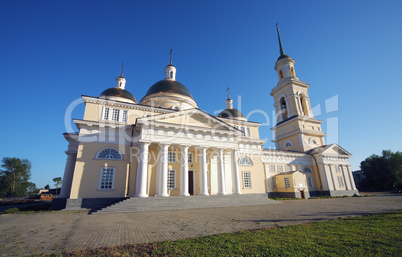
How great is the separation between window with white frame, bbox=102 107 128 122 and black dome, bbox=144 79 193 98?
6636 mm

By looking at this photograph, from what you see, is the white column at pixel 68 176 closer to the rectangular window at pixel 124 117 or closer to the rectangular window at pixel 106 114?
the rectangular window at pixel 106 114

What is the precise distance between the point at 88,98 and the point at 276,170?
91.4 ft

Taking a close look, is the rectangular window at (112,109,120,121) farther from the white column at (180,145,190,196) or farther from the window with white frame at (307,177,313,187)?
the window with white frame at (307,177,313,187)

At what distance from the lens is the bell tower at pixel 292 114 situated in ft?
115

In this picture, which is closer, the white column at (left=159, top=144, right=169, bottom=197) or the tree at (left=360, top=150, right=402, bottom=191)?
the white column at (left=159, top=144, right=169, bottom=197)

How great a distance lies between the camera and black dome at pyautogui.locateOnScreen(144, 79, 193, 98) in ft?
87.0

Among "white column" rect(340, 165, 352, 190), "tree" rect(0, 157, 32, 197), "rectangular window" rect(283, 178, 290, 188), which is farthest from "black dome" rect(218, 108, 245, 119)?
"tree" rect(0, 157, 32, 197)

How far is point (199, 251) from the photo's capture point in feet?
15.6

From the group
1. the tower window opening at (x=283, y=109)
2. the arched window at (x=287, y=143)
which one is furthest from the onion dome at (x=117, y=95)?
the tower window opening at (x=283, y=109)

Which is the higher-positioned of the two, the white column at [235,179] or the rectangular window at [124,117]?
the rectangular window at [124,117]

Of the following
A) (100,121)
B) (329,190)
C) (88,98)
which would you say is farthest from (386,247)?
(329,190)

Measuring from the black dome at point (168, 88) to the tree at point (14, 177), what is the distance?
52975 mm

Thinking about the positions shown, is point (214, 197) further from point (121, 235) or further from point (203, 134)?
point (121, 235)

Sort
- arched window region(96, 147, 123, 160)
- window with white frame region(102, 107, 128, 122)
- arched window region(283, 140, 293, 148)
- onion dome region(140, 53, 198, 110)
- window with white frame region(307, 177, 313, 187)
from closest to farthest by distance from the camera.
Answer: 1. arched window region(96, 147, 123, 160)
2. window with white frame region(102, 107, 128, 122)
3. onion dome region(140, 53, 198, 110)
4. window with white frame region(307, 177, 313, 187)
5. arched window region(283, 140, 293, 148)
